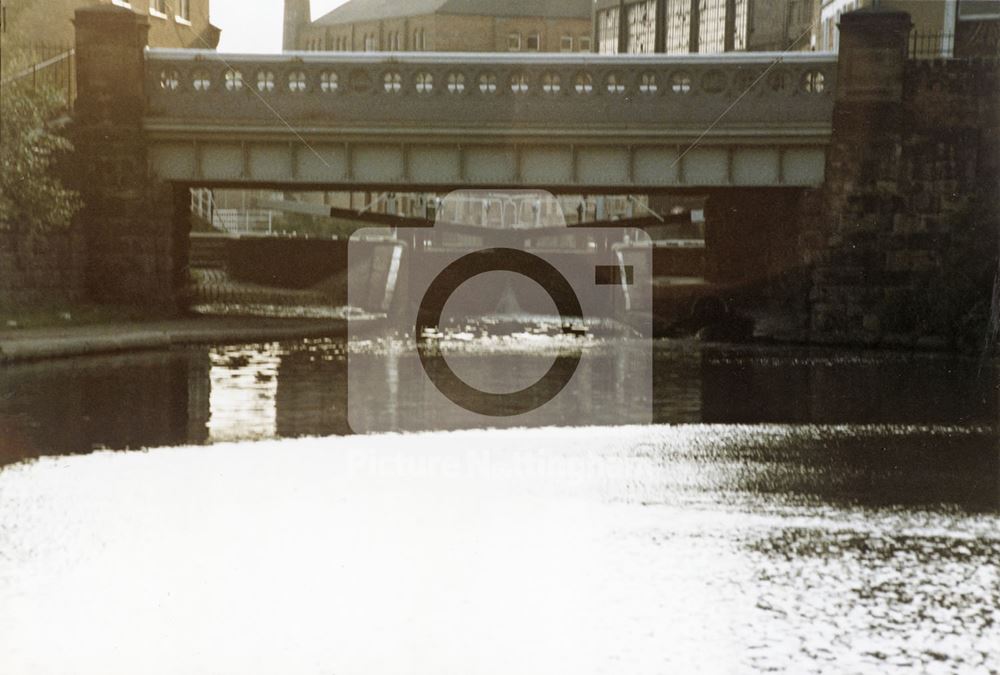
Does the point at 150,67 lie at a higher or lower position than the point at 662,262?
higher

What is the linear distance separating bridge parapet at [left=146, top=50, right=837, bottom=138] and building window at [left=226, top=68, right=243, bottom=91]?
3cm

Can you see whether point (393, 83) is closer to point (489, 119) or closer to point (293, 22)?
point (489, 119)

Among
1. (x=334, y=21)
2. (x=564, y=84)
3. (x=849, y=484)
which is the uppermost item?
(x=334, y=21)

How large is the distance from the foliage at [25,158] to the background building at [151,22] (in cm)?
109

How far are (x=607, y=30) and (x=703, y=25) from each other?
13.3 m

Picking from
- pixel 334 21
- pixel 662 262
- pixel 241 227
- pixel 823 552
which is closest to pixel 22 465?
pixel 823 552

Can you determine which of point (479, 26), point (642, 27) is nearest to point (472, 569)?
point (642, 27)

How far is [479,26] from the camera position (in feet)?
384

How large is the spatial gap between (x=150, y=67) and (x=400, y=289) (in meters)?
20.4

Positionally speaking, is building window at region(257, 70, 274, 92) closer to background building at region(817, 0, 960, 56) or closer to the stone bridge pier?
the stone bridge pier

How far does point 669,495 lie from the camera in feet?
38.7

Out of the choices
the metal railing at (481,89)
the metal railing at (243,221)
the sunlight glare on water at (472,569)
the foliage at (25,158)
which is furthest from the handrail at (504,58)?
the metal railing at (243,221)

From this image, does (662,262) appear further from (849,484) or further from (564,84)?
(849,484)

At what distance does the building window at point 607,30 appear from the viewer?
283 ft
